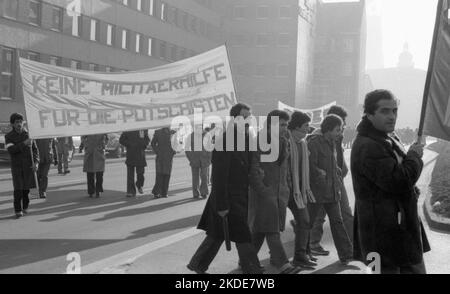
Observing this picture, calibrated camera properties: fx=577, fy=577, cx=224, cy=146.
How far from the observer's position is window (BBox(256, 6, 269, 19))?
69750 mm

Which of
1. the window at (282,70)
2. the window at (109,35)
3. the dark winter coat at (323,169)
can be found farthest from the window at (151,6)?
the dark winter coat at (323,169)

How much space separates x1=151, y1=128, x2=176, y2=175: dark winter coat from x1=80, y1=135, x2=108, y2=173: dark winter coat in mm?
1200

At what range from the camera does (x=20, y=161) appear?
31.9 ft

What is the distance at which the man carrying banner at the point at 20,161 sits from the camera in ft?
31.6

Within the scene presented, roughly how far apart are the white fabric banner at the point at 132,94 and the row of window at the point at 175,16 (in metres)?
35.1

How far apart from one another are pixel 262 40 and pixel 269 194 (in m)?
65.4

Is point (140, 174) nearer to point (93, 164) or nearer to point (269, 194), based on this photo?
point (93, 164)

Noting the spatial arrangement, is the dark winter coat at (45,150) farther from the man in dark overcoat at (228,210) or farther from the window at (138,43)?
the window at (138,43)

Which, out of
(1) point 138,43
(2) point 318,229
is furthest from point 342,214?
(1) point 138,43

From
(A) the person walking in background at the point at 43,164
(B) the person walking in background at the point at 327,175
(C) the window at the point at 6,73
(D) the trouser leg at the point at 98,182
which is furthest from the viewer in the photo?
(C) the window at the point at 6,73

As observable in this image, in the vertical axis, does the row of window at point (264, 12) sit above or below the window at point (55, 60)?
above
